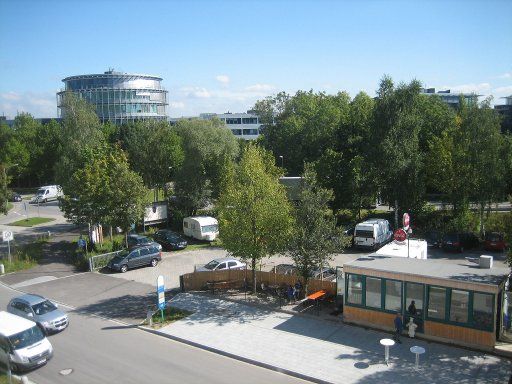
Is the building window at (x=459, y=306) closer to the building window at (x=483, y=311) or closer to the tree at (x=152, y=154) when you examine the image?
the building window at (x=483, y=311)

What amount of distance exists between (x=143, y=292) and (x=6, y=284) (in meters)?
8.69

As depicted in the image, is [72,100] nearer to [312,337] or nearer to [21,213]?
[21,213]

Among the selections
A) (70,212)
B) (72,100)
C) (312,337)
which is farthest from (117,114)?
(312,337)

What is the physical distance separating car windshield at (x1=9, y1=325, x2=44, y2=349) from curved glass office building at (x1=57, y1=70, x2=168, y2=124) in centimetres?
9600

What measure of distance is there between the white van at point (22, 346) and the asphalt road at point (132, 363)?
48 cm

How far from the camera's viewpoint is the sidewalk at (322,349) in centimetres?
1441

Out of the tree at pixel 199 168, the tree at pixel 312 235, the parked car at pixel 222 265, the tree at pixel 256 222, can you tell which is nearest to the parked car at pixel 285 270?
the parked car at pixel 222 265

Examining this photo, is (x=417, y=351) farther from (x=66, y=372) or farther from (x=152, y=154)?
(x=152, y=154)

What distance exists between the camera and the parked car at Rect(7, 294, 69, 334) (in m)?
18.5

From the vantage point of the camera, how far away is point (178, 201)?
4059cm

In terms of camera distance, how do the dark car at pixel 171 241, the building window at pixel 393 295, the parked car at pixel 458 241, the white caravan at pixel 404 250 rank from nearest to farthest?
the building window at pixel 393 295 < the white caravan at pixel 404 250 < the parked car at pixel 458 241 < the dark car at pixel 171 241

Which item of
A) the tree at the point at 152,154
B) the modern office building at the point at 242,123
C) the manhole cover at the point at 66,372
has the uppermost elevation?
the modern office building at the point at 242,123

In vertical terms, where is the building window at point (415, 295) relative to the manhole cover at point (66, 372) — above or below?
→ above

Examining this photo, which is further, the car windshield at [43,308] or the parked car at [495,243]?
the parked car at [495,243]
